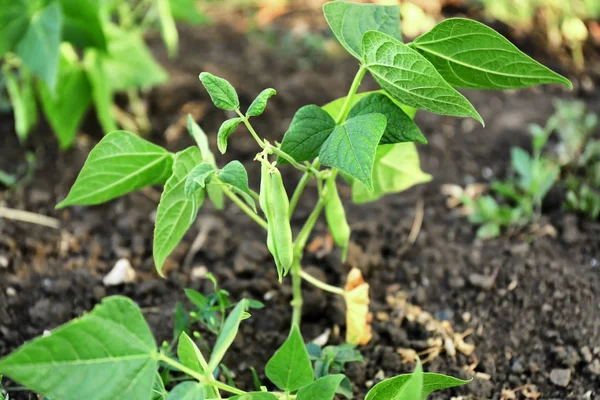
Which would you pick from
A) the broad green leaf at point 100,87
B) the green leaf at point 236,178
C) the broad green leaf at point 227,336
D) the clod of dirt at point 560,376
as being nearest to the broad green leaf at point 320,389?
the broad green leaf at point 227,336

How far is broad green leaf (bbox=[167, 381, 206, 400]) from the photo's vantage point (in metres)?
0.83

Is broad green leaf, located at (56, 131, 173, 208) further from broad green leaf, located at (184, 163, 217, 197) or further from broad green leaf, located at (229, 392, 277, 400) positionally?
broad green leaf, located at (229, 392, 277, 400)

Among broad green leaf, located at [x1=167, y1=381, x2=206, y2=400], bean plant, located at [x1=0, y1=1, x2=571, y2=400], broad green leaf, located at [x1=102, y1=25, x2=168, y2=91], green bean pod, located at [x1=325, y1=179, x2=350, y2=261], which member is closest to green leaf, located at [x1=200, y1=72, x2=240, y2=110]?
bean plant, located at [x1=0, y1=1, x2=571, y2=400]

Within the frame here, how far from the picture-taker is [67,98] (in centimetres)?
183

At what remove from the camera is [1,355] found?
1266mm

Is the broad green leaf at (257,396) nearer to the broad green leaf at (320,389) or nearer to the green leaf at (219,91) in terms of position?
the broad green leaf at (320,389)

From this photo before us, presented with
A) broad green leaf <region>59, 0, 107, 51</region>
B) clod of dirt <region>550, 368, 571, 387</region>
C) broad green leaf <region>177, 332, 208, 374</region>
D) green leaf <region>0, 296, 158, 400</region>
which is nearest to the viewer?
green leaf <region>0, 296, 158, 400</region>

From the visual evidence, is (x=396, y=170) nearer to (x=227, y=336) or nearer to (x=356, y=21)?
(x=356, y=21)

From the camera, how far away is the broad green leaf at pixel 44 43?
1.56m

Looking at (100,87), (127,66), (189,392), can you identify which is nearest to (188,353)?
(189,392)

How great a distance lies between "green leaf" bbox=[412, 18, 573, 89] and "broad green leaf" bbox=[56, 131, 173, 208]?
1.47ft

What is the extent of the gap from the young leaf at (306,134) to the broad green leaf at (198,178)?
10 cm

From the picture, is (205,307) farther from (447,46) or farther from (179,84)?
(179,84)

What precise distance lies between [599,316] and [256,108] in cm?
82
